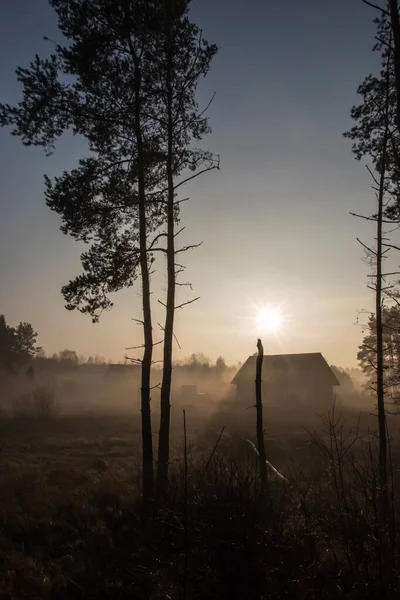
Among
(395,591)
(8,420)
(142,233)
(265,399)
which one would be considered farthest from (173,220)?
(265,399)

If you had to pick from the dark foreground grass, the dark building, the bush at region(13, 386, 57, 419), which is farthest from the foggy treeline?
the dark building

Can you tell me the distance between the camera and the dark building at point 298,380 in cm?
5375

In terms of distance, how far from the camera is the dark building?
176 ft

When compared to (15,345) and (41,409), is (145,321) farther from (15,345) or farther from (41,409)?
(15,345)

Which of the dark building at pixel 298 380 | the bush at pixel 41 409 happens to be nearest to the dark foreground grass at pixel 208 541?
the bush at pixel 41 409

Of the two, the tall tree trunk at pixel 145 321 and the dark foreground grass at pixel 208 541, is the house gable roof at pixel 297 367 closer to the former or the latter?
the dark foreground grass at pixel 208 541

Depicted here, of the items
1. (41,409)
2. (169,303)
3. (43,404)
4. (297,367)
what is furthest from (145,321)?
(297,367)

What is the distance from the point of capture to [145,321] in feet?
36.2

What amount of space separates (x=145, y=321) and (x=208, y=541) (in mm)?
6769

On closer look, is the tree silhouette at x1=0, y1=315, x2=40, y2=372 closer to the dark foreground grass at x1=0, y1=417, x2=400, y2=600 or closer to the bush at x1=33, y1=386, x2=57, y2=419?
the bush at x1=33, y1=386, x2=57, y2=419

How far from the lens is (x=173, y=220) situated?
12211 mm

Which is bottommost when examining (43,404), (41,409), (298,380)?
(41,409)

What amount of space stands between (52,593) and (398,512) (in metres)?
8.49

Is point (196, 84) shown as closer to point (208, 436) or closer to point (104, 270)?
point (104, 270)
